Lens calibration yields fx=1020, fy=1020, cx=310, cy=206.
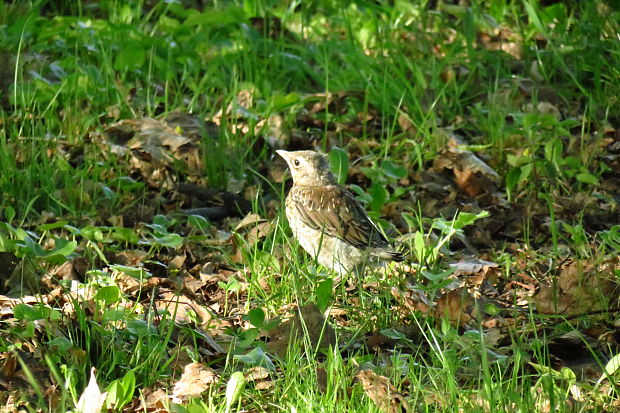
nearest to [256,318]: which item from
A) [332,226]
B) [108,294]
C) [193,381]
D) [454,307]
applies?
[193,381]

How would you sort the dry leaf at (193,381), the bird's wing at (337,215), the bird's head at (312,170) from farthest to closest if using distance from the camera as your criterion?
1. the bird's head at (312,170)
2. the bird's wing at (337,215)
3. the dry leaf at (193,381)

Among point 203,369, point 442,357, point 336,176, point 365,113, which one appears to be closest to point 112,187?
point 336,176

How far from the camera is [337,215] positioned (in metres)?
5.47

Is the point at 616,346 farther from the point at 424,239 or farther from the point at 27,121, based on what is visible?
the point at 27,121

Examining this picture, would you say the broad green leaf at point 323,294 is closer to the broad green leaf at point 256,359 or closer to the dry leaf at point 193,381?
the broad green leaf at point 256,359

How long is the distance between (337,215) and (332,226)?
0.08 metres

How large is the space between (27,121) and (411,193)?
2404mm

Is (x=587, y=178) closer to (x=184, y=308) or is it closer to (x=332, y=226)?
→ (x=332, y=226)

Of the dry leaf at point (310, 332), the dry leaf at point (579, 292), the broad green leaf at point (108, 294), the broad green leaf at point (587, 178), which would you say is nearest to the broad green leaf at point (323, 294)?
the dry leaf at point (310, 332)

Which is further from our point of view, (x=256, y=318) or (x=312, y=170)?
(x=312, y=170)

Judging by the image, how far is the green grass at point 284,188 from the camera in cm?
388

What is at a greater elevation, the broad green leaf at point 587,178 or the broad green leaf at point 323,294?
the broad green leaf at point 323,294

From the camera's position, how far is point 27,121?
20.5ft

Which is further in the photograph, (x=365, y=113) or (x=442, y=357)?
(x=365, y=113)
